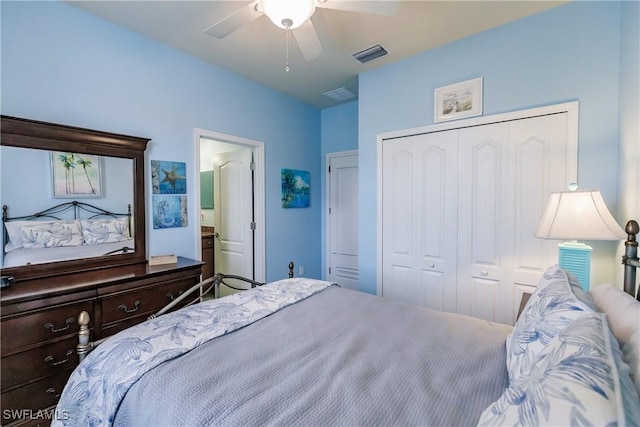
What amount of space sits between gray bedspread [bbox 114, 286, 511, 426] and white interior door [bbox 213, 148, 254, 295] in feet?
7.38

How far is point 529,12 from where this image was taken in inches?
84.7

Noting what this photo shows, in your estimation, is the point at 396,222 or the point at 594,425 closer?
the point at 594,425

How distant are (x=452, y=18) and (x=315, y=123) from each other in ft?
7.55

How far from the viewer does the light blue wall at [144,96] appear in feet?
6.16

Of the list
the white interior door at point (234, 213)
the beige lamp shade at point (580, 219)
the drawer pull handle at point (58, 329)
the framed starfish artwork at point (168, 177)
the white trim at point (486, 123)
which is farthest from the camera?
the white interior door at point (234, 213)

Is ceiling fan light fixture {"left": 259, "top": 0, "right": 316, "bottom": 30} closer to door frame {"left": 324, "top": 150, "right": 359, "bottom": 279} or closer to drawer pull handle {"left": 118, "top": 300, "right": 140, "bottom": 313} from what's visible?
drawer pull handle {"left": 118, "top": 300, "right": 140, "bottom": 313}

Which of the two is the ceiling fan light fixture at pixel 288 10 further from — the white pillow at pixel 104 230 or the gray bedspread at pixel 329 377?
the white pillow at pixel 104 230

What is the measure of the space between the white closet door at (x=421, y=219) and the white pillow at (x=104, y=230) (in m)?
2.38

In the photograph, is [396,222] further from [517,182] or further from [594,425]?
[594,425]

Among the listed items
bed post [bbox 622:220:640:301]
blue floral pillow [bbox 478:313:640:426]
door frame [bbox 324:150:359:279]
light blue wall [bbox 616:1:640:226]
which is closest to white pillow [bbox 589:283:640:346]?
blue floral pillow [bbox 478:313:640:426]

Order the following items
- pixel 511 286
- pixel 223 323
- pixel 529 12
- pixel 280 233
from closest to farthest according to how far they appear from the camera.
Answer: pixel 223 323
pixel 529 12
pixel 511 286
pixel 280 233

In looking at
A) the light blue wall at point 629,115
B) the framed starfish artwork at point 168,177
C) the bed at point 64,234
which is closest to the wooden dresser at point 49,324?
the bed at point 64,234

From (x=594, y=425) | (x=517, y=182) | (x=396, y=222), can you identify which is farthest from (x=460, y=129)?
(x=594, y=425)

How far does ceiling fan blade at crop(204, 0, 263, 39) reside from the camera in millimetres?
1571
